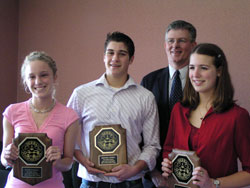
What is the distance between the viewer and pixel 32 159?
1.73 meters

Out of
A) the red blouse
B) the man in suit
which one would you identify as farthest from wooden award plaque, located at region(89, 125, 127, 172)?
the man in suit

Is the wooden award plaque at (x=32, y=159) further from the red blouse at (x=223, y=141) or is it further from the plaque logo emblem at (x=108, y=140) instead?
the red blouse at (x=223, y=141)

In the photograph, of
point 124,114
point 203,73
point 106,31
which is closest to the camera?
point 203,73

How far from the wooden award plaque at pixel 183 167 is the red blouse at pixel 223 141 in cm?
11

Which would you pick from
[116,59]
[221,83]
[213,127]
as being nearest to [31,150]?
[116,59]

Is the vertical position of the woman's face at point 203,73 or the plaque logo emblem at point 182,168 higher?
the woman's face at point 203,73

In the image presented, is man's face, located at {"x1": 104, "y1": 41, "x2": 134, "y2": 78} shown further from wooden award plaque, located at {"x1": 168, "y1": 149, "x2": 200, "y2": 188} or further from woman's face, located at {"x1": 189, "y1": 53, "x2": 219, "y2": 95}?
wooden award plaque, located at {"x1": 168, "y1": 149, "x2": 200, "y2": 188}

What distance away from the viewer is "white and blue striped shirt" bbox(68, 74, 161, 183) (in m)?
2.02

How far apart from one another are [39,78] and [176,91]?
3.36 feet

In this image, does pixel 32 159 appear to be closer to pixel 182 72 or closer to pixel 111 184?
pixel 111 184

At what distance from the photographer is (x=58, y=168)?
1827 mm

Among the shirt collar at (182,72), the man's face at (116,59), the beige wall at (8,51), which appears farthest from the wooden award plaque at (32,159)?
the beige wall at (8,51)

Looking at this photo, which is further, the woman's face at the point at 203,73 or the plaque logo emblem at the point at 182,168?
the woman's face at the point at 203,73

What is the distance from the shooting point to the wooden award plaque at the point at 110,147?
6.18 ft
